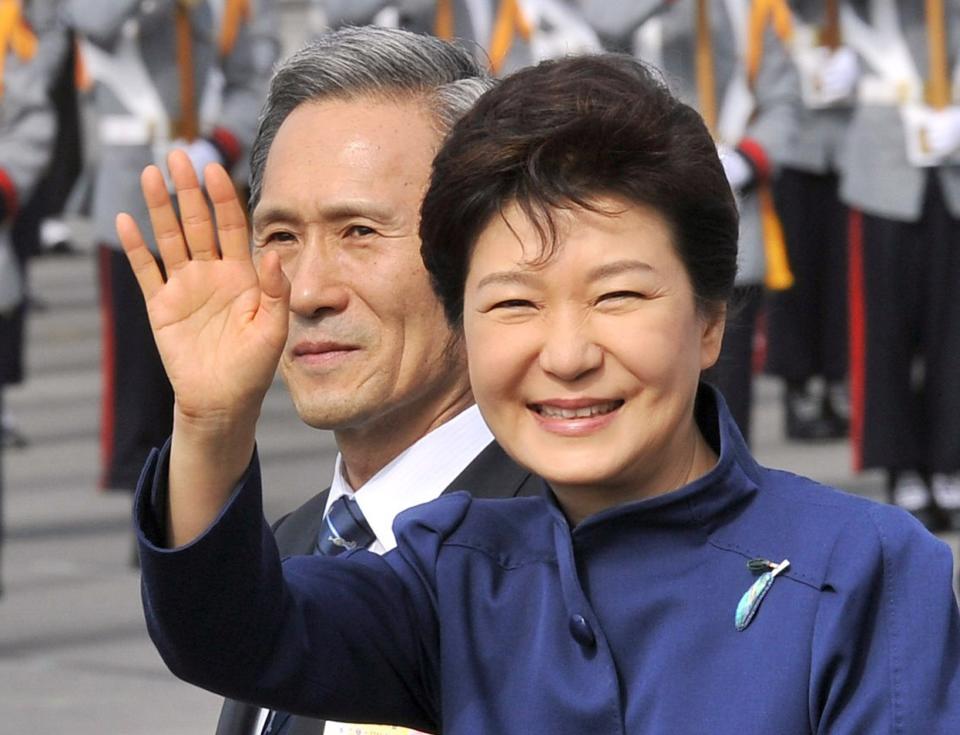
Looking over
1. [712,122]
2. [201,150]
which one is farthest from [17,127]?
[712,122]

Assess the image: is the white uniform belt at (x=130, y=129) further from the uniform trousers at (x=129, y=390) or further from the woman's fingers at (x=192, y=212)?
the woman's fingers at (x=192, y=212)

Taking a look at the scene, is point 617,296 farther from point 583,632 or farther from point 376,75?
point 376,75

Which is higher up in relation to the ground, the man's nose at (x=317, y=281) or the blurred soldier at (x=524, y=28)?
the man's nose at (x=317, y=281)

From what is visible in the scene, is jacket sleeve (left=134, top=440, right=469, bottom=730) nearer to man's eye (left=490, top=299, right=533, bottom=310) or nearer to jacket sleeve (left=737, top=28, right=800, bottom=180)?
man's eye (left=490, top=299, right=533, bottom=310)

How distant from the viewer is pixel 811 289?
974 centimetres

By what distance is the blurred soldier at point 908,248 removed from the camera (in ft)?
24.5

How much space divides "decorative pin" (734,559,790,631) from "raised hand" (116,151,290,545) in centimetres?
40

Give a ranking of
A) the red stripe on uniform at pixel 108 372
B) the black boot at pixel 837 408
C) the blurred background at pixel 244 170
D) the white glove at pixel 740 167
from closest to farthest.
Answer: the blurred background at pixel 244 170
the white glove at pixel 740 167
the red stripe on uniform at pixel 108 372
the black boot at pixel 837 408

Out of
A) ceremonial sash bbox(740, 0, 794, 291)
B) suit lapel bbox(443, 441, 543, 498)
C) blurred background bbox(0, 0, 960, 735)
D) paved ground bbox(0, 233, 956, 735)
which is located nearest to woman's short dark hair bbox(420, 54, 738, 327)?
suit lapel bbox(443, 441, 543, 498)

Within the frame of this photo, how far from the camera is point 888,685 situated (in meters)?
→ 1.91

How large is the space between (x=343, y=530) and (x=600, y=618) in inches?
29.8

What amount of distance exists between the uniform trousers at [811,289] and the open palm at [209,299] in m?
7.55

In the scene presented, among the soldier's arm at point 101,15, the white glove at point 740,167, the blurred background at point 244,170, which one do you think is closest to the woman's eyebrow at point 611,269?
the blurred background at point 244,170

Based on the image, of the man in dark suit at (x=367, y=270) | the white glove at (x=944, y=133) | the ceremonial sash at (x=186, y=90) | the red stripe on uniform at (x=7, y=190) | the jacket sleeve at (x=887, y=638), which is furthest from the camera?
the ceremonial sash at (x=186, y=90)
